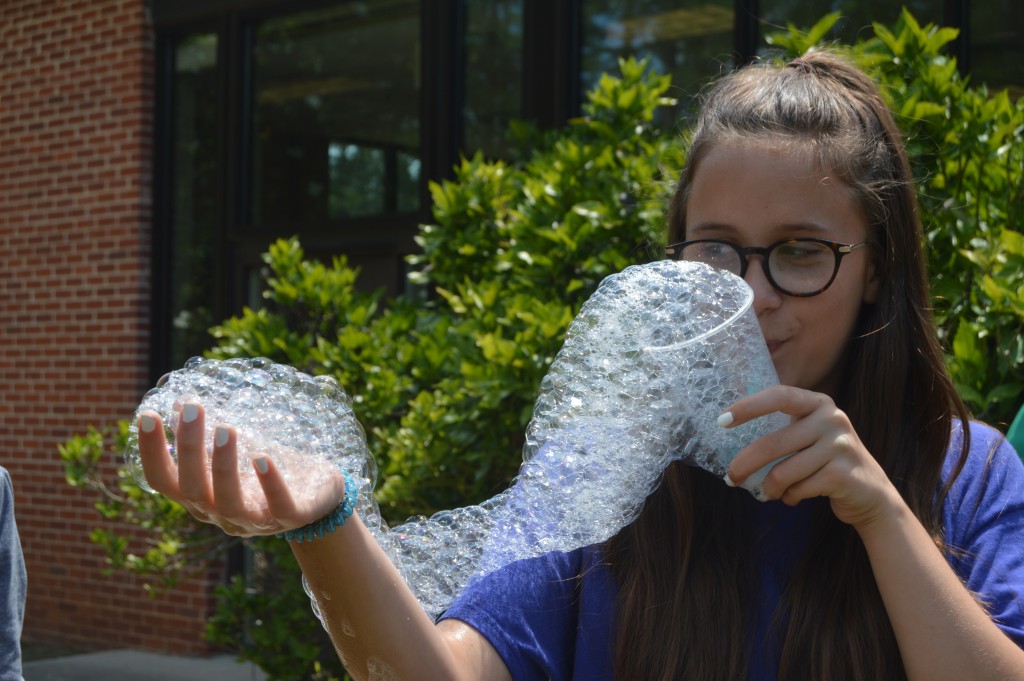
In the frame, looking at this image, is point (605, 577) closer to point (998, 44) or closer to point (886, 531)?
point (886, 531)

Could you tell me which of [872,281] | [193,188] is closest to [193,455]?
[872,281]

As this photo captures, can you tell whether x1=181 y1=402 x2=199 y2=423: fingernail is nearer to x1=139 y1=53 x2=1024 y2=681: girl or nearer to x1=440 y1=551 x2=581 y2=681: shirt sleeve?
x1=139 y1=53 x2=1024 y2=681: girl

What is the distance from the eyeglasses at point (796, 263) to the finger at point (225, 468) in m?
0.70

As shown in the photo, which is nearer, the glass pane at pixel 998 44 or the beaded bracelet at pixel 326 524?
the beaded bracelet at pixel 326 524

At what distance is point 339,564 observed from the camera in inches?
54.2

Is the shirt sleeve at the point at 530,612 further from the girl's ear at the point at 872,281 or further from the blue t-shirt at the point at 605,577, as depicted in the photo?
the girl's ear at the point at 872,281

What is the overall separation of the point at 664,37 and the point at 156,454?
4.90 metres

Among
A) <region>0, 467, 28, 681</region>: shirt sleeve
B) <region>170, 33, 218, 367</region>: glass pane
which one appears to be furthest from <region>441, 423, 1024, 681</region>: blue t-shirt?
<region>170, 33, 218, 367</region>: glass pane

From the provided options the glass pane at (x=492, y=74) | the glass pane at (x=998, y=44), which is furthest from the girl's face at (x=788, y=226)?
the glass pane at (x=492, y=74)

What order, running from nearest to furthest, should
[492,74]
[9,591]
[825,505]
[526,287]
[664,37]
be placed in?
[825,505]
[9,591]
[526,287]
[664,37]
[492,74]

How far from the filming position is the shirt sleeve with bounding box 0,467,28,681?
2.72 meters

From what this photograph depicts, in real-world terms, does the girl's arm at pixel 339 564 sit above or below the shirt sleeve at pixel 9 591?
above

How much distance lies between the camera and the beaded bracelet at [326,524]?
1.33m

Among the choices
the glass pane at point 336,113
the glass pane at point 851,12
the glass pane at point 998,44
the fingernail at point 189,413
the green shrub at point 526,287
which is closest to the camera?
the fingernail at point 189,413
